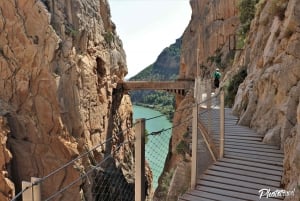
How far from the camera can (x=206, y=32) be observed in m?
36.2

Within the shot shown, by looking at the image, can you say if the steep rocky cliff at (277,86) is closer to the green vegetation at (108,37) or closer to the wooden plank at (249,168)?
the wooden plank at (249,168)

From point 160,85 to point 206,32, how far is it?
8792mm

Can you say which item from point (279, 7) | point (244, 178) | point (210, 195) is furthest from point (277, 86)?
point (279, 7)

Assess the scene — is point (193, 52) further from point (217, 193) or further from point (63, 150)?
point (217, 193)

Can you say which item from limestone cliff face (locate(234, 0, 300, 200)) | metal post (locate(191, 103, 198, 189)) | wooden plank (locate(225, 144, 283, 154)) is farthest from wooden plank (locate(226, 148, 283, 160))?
metal post (locate(191, 103, 198, 189))

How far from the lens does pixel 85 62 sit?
23641 millimetres

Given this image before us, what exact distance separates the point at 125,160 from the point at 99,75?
25.0ft

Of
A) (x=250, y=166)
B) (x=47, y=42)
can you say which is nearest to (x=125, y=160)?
(x=47, y=42)

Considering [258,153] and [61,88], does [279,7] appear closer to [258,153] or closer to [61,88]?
[258,153]

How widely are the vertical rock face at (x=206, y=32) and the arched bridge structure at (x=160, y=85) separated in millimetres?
2932

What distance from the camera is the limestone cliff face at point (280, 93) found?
239 inches

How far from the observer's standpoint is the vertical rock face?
3253 centimetres

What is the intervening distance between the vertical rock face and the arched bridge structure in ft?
9.62

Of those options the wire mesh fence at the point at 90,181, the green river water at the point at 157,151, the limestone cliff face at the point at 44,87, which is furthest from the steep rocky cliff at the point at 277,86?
the limestone cliff face at the point at 44,87
